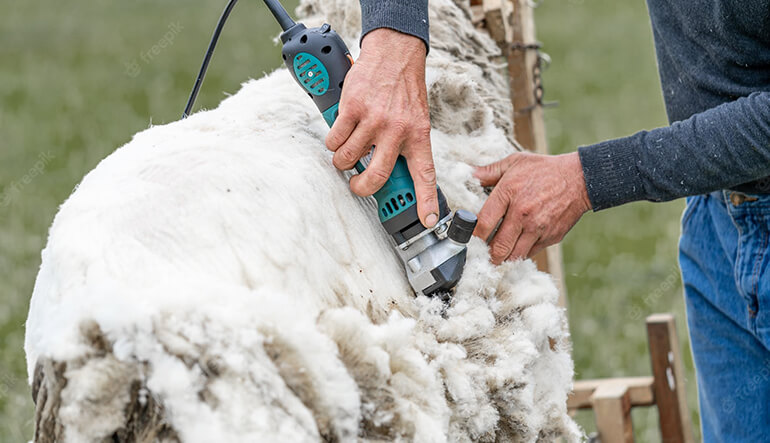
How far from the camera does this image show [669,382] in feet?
7.86

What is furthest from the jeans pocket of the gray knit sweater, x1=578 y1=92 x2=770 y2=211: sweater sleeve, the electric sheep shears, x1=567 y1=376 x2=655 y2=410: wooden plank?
the electric sheep shears

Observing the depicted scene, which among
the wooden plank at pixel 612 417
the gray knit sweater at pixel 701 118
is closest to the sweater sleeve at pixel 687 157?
the gray knit sweater at pixel 701 118

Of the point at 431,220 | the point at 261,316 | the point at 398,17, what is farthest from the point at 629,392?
the point at 261,316

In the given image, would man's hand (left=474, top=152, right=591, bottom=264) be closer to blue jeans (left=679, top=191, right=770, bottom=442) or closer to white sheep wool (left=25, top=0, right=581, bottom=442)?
white sheep wool (left=25, top=0, right=581, bottom=442)

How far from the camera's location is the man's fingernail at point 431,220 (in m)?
1.14

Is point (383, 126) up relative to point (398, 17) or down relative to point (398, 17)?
down

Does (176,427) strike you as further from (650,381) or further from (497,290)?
(650,381)

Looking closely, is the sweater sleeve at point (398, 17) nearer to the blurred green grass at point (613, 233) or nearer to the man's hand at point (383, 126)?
the man's hand at point (383, 126)

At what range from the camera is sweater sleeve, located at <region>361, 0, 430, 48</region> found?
1.21 meters

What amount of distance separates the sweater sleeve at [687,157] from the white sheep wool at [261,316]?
0.23 m

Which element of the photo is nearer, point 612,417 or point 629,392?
point 612,417

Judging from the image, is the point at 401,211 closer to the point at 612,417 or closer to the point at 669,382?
the point at 612,417

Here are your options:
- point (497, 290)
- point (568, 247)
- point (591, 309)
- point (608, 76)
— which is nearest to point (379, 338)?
point (497, 290)

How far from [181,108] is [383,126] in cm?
517
